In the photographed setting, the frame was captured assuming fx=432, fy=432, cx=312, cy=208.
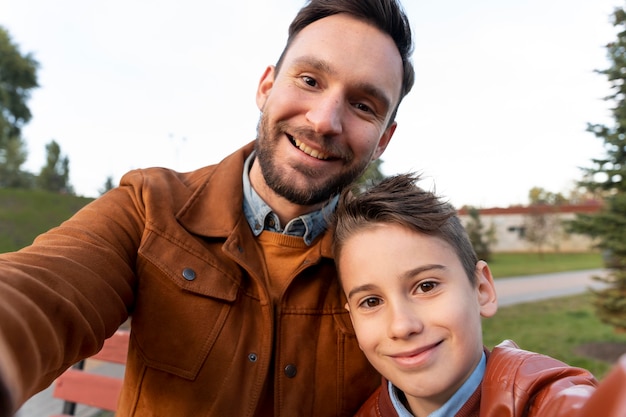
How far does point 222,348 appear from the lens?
1551 mm

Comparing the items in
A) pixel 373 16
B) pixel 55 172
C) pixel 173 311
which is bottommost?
pixel 55 172

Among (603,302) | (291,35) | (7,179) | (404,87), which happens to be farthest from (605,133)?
(7,179)

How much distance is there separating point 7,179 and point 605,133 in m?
36.5

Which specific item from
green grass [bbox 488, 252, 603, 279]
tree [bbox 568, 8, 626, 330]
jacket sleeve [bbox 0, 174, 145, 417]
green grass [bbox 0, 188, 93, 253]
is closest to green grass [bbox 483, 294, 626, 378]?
tree [bbox 568, 8, 626, 330]

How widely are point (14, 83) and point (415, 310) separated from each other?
35041 mm

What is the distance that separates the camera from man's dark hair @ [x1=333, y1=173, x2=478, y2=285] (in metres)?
1.60

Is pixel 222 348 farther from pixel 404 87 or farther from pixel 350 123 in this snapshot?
pixel 404 87

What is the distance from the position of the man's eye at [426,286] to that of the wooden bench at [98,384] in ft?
7.40

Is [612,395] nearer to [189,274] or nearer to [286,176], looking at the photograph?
[189,274]

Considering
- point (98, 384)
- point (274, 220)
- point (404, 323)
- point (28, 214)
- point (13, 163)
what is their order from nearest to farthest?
point (404, 323), point (274, 220), point (98, 384), point (28, 214), point (13, 163)

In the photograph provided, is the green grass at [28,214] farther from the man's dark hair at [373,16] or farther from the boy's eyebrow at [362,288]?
the boy's eyebrow at [362,288]

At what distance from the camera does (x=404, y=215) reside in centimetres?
160

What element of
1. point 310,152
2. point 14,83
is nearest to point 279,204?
point 310,152

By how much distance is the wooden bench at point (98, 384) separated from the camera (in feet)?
9.40
